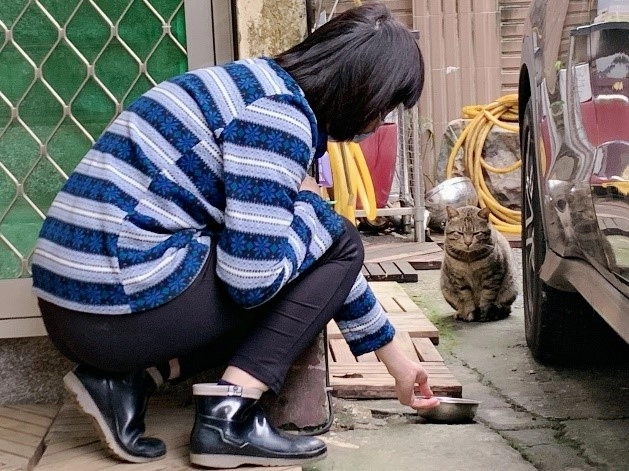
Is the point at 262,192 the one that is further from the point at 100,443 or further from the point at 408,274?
the point at 408,274

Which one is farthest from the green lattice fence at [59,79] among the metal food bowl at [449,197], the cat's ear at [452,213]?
the metal food bowl at [449,197]

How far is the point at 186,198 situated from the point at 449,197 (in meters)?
5.38

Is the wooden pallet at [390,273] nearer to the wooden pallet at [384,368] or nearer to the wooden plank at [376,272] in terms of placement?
the wooden plank at [376,272]

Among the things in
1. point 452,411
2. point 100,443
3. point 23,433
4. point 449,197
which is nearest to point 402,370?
point 452,411

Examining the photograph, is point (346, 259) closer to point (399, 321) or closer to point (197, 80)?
point (197, 80)

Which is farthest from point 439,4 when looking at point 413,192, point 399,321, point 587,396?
point 587,396

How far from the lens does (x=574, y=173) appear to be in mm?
2139

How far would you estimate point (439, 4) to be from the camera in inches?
307

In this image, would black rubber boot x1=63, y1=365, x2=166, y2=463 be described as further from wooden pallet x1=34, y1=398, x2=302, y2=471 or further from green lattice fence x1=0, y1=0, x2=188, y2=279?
green lattice fence x1=0, y1=0, x2=188, y2=279

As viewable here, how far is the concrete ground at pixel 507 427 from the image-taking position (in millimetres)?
2047

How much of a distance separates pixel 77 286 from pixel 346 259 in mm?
572

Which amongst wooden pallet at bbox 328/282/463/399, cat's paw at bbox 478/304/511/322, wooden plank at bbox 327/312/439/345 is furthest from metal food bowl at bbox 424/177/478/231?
wooden plank at bbox 327/312/439/345

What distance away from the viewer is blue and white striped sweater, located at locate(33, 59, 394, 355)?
1.69m

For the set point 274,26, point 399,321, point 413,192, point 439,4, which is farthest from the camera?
point 439,4
